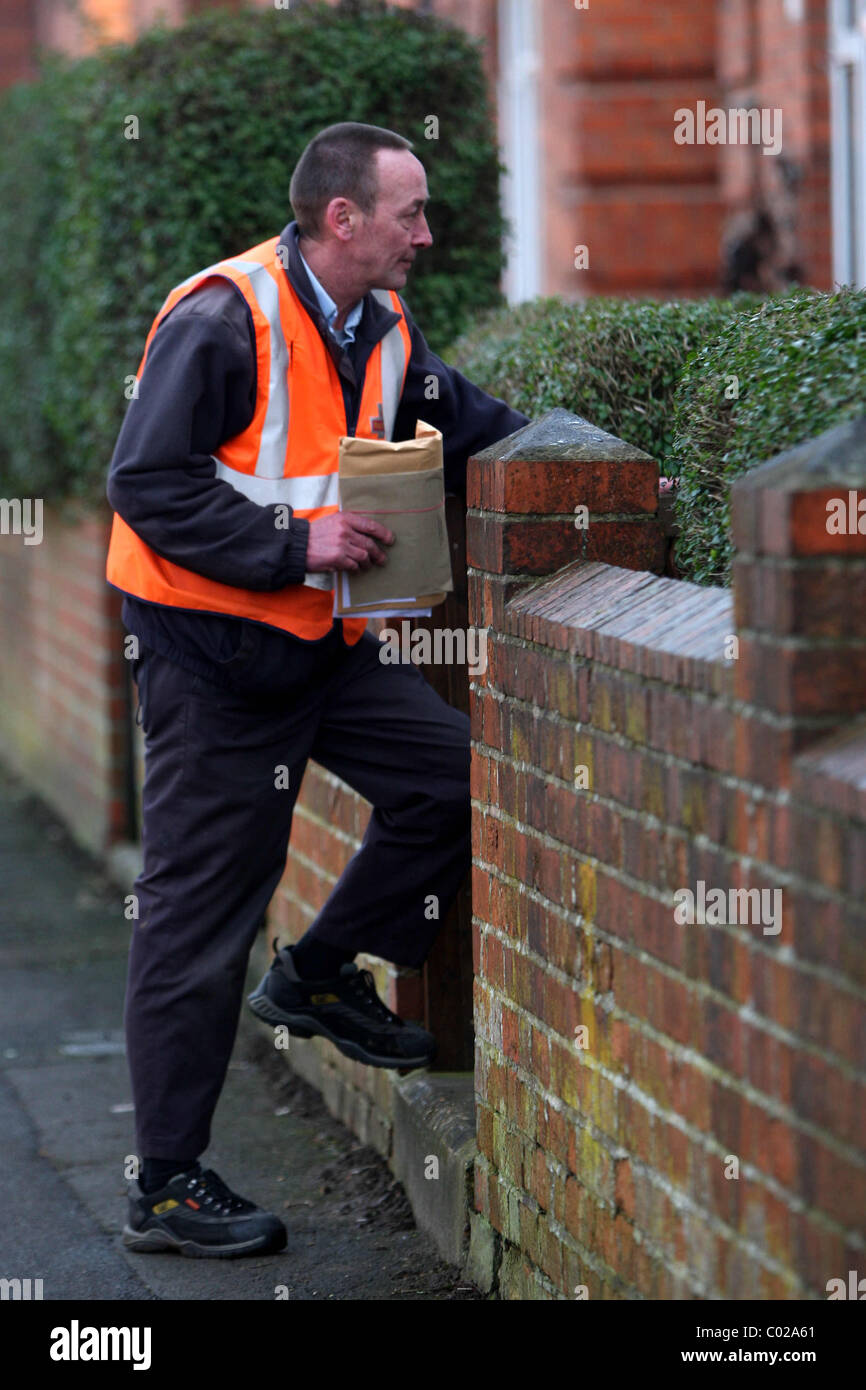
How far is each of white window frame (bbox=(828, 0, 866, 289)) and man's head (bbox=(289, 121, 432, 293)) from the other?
14.7 ft

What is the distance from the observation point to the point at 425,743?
422 cm

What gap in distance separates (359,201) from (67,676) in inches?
218

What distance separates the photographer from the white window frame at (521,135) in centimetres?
1060

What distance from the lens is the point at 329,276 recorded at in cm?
405

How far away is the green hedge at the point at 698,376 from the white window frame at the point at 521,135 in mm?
5530

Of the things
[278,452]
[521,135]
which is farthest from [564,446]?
[521,135]

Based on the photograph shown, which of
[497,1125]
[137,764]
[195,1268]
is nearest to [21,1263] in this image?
[195,1268]

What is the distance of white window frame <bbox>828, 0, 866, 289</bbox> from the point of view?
26.6 ft

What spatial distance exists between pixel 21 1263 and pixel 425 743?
1352 mm

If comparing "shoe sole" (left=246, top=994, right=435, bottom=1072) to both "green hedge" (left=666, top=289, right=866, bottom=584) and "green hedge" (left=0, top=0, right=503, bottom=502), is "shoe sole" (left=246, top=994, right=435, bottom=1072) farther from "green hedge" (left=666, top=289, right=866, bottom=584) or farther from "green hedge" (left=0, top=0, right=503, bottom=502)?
"green hedge" (left=0, top=0, right=503, bottom=502)

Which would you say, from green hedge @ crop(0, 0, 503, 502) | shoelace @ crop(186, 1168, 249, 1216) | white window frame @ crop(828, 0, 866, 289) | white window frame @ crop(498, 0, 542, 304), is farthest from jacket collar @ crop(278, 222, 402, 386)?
white window frame @ crop(498, 0, 542, 304)

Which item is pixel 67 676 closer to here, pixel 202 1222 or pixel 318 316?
pixel 202 1222

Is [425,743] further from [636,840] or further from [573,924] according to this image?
[636,840]

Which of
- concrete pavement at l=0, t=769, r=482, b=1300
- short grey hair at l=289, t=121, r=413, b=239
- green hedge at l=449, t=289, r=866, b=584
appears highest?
short grey hair at l=289, t=121, r=413, b=239
